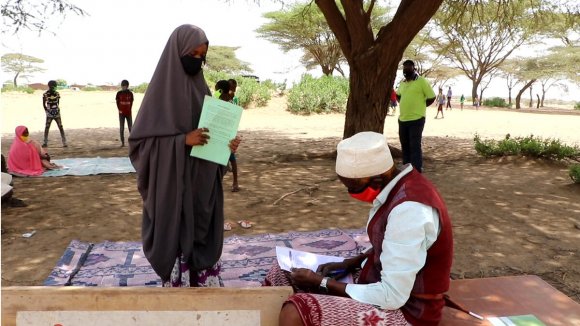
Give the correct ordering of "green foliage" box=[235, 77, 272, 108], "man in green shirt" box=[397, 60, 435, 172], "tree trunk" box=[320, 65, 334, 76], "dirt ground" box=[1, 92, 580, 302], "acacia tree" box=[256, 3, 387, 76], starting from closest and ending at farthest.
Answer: "dirt ground" box=[1, 92, 580, 302] < "man in green shirt" box=[397, 60, 435, 172] < "green foliage" box=[235, 77, 272, 108] < "acacia tree" box=[256, 3, 387, 76] < "tree trunk" box=[320, 65, 334, 76]

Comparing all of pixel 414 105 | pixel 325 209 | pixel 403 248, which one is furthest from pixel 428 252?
pixel 414 105

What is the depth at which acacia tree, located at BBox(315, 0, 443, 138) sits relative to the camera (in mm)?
6945

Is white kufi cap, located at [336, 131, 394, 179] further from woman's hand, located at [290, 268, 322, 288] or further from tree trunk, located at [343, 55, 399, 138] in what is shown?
tree trunk, located at [343, 55, 399, 138]

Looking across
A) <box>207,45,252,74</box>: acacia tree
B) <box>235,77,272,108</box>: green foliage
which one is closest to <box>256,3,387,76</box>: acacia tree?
<box>235,77,272,108</box>: green foliage

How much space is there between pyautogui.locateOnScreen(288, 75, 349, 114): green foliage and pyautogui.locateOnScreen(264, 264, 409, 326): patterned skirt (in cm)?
1846

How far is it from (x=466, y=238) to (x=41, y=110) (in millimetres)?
20854

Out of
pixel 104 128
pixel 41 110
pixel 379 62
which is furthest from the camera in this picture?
pixel 41 110

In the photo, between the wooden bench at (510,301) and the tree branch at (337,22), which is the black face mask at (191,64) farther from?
the tree branch at (337,22)

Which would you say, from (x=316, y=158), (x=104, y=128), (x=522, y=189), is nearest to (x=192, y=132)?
(x=522, y=189)

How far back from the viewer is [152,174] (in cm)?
243

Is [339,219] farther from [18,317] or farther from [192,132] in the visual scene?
[18,317]

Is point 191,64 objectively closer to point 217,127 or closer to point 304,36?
point 217,127

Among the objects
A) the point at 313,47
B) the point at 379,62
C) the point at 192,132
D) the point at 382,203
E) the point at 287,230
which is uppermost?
the point at 313,47

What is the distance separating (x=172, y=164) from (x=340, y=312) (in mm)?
1181
